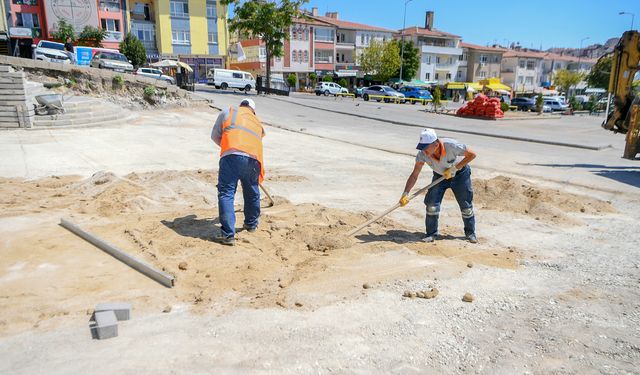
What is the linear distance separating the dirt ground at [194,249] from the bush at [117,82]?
1318 cm

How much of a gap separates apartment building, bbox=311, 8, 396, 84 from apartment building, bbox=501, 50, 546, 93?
2531 centimetres

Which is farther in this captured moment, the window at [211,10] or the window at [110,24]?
the window at [211,10]

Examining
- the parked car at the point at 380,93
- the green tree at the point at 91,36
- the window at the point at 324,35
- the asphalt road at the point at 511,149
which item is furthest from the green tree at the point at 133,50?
the asphalt road at the point at 511,149

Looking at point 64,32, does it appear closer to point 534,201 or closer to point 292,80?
point 292,80

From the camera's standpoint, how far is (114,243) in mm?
5059

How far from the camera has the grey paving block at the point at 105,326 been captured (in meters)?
3.22

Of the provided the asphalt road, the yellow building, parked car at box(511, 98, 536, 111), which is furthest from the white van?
parked car at box(511, 98, 536, 111)

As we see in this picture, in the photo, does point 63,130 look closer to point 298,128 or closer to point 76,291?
point 298,128

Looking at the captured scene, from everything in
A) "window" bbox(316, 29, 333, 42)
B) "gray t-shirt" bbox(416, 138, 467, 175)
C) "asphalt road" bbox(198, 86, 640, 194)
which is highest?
"window" bbox(316, 29, 333, 42)

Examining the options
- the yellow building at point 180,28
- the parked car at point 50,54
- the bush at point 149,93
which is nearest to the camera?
the bush at point 149,93

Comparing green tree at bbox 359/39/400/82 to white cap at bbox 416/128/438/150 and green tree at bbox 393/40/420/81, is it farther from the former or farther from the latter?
white cap at bbox 416/128/438/150

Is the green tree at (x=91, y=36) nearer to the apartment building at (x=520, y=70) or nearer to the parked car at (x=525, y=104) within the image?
the parked car at (x=525, y=104)

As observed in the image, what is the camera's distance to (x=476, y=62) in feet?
231

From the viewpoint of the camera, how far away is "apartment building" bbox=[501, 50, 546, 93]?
74.8 meters
